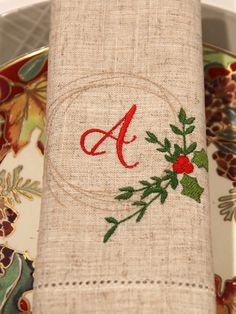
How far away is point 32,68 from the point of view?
70 centimetres

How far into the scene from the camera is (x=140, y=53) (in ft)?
1.69

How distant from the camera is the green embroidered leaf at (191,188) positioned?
47cm

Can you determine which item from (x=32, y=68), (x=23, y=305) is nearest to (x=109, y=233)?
(x=23, y=305)

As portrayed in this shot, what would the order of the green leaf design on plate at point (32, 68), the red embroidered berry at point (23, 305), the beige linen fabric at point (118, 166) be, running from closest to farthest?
1. the beige linen fabric at point (118, 166)
2. the red embroidered berry at point (23, 305)
3. the green leaf design on plate at point (32, 68)

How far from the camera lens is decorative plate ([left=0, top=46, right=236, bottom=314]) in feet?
1.99

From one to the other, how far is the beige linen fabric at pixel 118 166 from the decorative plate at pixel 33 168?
0.15 metres

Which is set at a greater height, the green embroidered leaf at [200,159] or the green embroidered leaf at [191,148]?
the green embroidered leaf at [191,148]

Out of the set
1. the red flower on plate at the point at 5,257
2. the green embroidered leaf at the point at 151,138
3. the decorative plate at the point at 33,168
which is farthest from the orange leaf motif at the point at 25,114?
the green embroidered leaf at the point at 151,138

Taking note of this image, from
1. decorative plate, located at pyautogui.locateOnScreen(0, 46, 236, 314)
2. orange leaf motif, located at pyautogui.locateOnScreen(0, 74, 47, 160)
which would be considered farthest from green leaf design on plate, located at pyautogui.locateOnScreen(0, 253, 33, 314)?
orange leaf motif, located at pyautogui.locateOnScreen(0, 74, 47, 160)

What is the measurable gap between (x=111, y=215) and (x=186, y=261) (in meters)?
0.07

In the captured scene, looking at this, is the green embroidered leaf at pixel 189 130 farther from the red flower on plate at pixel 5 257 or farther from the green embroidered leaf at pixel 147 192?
the red flower on plate at pixel 5 257

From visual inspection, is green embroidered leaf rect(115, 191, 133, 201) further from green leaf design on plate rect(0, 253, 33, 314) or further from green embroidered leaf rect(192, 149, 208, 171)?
green leaf design on plate rect(0, 253, 33, 314)

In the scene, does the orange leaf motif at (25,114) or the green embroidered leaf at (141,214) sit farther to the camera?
the orange leaf motif at (25,114)

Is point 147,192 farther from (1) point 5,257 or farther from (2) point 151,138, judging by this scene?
(1) point 5,257
